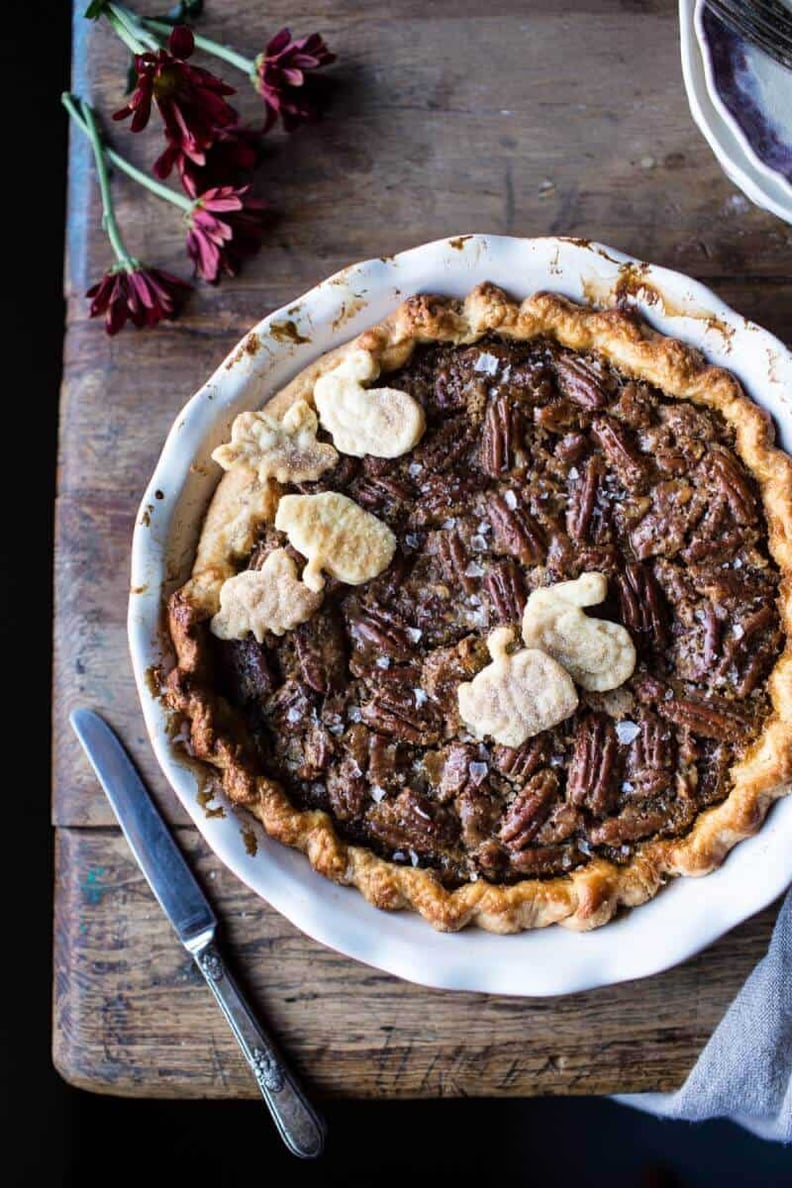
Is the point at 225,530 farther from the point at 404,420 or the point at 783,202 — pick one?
the point at 783,202

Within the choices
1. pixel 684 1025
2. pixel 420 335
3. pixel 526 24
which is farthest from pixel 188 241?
pixel 684 1025

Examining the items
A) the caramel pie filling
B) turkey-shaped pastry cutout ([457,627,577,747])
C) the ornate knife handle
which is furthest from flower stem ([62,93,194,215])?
the ornate knife handle

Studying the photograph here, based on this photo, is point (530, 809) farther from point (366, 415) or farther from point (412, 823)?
point (366, 415)

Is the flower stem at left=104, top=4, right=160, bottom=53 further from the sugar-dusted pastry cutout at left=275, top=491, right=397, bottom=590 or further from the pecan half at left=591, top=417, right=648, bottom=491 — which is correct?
the pecan half at left=591, top=417, right=648, bottom=491

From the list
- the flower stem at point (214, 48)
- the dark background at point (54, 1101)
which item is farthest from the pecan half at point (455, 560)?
the dark background at point (54, 1101)

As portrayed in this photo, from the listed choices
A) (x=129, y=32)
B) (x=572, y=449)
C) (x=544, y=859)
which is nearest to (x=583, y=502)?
(x=572, y=449)
